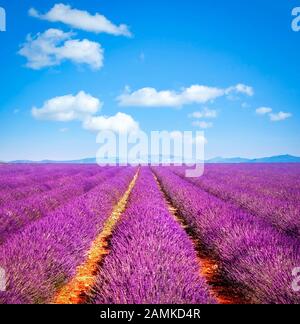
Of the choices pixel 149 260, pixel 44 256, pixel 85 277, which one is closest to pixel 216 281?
pixel 149 260

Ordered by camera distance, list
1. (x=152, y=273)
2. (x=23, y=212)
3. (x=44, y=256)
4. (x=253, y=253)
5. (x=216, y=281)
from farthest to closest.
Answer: (x=23, y=212) → (x=216, y=281) → (x=253, y=253) → (x=44, y=256) → (x=152, y=273)

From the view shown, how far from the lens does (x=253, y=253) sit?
4.14 m

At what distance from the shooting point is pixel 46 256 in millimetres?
4008

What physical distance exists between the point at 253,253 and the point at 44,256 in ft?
7.92

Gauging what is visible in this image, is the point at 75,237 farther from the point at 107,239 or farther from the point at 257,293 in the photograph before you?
the point at 257,293

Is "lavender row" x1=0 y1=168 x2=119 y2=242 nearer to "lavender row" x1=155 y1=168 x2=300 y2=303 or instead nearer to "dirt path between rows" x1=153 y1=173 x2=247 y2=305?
"dirt path between rows" x1=153 y1=173 x2=247 y2=305

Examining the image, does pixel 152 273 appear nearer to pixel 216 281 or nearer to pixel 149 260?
pixel 149 260

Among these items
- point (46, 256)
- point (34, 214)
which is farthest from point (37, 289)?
point (34, 214)

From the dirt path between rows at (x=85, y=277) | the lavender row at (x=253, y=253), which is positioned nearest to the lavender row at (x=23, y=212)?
the dirt path between rows at (x=85, y=277)

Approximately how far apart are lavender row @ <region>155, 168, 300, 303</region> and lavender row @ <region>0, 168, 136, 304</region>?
6.70 ft

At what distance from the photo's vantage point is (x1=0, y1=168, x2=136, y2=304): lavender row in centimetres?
319

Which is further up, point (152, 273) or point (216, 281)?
point (152, 273)

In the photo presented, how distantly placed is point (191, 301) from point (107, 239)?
14.9ft

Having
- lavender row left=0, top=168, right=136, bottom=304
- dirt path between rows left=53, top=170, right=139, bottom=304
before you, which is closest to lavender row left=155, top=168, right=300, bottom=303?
dirt path between rows left=53, top=170, right=139, bottom=304
